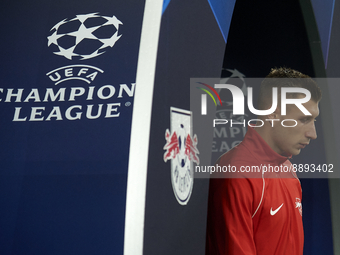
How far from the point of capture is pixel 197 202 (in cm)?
181

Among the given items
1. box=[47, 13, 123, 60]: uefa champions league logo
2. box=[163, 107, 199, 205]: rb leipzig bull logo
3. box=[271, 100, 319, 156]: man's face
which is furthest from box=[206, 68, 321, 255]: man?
box=[47, 13, 123, 60]: uefa champions league logo

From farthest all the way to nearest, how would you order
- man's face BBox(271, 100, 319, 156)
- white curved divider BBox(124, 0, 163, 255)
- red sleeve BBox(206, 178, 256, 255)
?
man's face BBox(271, 100, 319, 156), red sleeve BBox(206, 178, 256, 255), white curved divider BBox(124, 0, 163, 255)

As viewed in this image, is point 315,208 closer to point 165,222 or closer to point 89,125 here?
point 165,222

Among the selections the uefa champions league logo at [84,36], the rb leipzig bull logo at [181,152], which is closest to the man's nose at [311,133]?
the rb leipzig bull logo at [181,152]

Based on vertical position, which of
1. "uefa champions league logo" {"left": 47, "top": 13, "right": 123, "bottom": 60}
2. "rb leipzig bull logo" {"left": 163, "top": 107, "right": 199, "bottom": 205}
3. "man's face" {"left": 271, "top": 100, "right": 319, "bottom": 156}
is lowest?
"rb leipzig bull logo" {"left": 163, "top": 107, "right": 199, "bottom": 205}

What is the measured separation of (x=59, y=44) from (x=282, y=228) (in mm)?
1426

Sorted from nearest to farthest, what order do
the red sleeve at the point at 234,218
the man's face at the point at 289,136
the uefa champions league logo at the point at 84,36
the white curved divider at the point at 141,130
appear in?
1. the white curved divider at the point at 141,130
2. the uefa champions league logo at the point at 84,36
3. the red sleeve at the point at 234,218
4. the man's face at the point at 289,136

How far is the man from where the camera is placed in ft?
5.72

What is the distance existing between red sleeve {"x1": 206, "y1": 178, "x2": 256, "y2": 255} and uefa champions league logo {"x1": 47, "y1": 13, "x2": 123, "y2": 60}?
907mm

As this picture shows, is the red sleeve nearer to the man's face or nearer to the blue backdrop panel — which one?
the man's face

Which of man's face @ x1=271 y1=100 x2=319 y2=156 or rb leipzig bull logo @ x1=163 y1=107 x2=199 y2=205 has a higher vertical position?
man's face @ x1=271 y1=100 x2=319 y2=156

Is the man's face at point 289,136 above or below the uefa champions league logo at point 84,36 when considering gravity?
below

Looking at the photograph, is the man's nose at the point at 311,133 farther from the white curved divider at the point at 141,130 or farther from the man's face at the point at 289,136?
the white curved divider at the point at 141,130

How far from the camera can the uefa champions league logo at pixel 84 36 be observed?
1.49m
